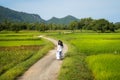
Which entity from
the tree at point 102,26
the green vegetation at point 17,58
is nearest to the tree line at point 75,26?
the tree at point 102,26

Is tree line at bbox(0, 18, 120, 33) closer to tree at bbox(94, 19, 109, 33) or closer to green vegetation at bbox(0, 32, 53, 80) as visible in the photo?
tree at bbox(94, 19, 109, 33)

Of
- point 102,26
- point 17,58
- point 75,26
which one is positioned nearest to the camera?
point 17,58

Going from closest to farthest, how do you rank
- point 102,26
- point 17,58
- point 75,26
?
point 17,58 → point 102,26 → point 75,26

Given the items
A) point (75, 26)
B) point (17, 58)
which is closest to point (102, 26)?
point (75, 26)

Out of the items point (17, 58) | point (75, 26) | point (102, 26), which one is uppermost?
point (17, 58)

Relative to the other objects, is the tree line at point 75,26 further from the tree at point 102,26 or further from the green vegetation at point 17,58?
the green vegetation at point 17,58

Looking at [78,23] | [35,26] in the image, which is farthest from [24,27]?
[78,23]

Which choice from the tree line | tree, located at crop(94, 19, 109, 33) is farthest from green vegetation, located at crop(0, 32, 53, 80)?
the tree line

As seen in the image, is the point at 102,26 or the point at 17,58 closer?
the point at 17,58

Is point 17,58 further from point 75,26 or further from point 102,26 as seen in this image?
point 75,26

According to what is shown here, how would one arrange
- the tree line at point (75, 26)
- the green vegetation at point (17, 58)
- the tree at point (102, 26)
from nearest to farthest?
the green vegetation at point (17, 58) < the tree at point (102, 26) < the tree line at point (75, 26)

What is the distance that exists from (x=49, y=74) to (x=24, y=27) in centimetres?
12796

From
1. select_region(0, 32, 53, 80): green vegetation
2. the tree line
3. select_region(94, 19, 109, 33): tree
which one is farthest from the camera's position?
the tree line

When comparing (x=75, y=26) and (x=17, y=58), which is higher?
(x=17, y=58)
